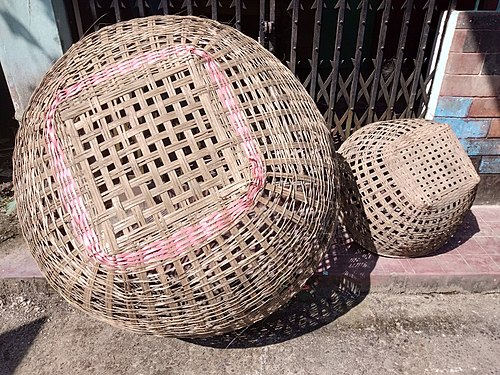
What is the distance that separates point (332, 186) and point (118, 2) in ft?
7.05

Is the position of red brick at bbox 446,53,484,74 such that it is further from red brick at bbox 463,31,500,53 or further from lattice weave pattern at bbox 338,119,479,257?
lattice weave pattern at bbox 338,119,479,257

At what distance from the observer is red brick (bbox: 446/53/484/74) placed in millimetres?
3213

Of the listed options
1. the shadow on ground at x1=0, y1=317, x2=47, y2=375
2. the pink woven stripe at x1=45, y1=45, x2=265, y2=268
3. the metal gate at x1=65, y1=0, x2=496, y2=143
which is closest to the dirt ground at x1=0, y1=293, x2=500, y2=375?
the shadow on ground at x1=0, y1=317, x2=47, y2=375

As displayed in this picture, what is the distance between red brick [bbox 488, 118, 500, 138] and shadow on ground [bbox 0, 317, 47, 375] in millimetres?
3686

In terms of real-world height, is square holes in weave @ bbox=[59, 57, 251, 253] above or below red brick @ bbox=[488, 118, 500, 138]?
above

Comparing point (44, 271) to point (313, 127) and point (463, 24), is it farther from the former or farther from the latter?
point (463, 24)

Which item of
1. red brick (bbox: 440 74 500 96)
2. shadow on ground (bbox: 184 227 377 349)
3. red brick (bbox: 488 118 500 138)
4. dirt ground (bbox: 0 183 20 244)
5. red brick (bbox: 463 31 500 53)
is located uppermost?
red brick (bbox: 463 31 500 53)

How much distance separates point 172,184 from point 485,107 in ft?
9.28

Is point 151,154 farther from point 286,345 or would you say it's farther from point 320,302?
point 320,302

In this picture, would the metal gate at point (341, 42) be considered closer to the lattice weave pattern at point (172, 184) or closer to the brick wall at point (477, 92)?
the brick wall at point (477, 92)

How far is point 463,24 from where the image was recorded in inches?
122

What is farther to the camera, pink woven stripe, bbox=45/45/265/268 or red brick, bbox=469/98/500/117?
red brick, bbox=469/98/500/117

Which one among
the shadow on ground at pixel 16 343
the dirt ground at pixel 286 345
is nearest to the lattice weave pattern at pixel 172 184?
the dirt ground at pixel 286 345

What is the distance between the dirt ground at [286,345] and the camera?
2.41 meters
